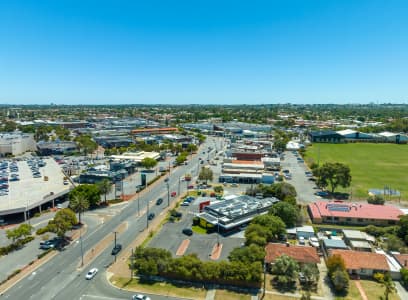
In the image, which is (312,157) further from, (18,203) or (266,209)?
(18,203)

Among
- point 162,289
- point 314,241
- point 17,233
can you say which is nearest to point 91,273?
point 162,289

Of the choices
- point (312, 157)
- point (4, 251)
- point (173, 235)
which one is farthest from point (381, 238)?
point (312, 157)

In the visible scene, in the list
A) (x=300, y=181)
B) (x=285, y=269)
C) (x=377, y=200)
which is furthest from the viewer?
(x=300, y=181)

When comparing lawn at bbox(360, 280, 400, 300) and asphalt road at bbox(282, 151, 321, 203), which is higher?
asphalt road at bbox(282, 151, 321, 203)

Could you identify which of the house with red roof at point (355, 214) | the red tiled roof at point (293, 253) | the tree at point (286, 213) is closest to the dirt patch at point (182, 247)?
the red tiled roof at point (293, 253)

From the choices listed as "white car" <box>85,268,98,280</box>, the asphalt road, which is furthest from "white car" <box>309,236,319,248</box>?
"white car" <box>85,268,98,280</box>

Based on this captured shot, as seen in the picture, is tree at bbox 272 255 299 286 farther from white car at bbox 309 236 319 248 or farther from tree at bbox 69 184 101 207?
tree at bbox 69 184 101 207

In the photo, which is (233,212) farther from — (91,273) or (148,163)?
(148,163)

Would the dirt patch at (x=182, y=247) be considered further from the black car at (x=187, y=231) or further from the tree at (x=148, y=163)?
the tree at (x=148, y=163)
